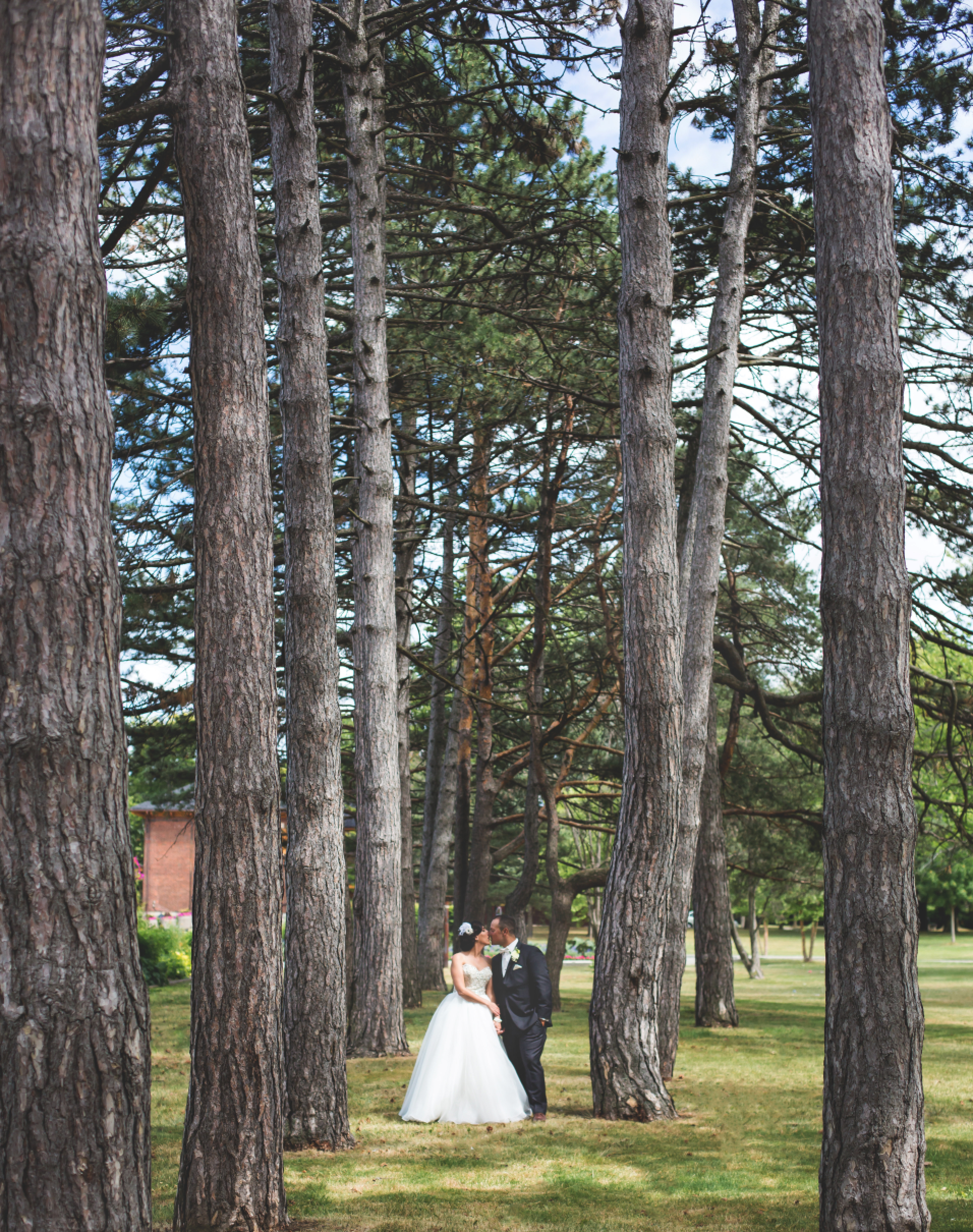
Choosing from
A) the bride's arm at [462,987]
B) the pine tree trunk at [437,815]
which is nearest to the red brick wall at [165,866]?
the pine tree trunk at [437,815]

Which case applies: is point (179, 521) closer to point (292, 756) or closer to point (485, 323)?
point (485, 323)

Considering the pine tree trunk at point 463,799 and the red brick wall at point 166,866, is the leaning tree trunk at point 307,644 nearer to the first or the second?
the pine tree trunk at point 463,799

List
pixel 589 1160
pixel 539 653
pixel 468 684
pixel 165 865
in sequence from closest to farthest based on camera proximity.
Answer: pixel 589 1160 < pixel 539 653 < pixel 468 684 < pixel 165 865

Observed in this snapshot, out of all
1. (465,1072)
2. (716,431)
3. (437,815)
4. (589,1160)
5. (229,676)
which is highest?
(716,431)

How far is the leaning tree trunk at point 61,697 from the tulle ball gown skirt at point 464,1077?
19.3ft

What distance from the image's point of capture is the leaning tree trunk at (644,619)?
8.82m

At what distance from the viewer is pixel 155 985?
23266 millimetres

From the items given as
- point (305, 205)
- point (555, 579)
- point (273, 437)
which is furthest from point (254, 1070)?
point (555, 579)

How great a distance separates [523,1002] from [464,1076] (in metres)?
0.78

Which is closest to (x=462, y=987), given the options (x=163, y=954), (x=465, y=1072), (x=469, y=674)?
(x=465, y=1072)

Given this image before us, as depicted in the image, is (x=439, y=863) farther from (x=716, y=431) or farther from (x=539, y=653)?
(x=716, y=431)

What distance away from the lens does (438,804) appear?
865 inches

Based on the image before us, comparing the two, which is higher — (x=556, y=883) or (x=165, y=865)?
(x=556, y=883)

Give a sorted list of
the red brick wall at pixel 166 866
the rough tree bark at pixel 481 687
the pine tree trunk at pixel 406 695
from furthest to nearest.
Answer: the red brick wall at pixel 166 866, the pine tree trunk at pixel 406 695, the rough tree bark at pixel 481 687
